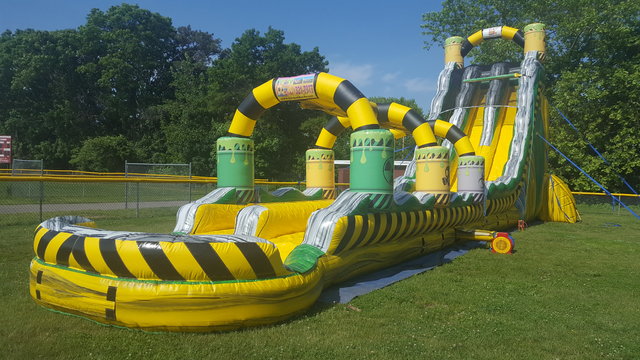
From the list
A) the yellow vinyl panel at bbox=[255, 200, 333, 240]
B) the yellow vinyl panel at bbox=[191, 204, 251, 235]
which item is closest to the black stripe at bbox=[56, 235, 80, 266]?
the yellow vinyl panel at bbox=[191, 204, 251, 235]

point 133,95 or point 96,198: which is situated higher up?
point 133,95

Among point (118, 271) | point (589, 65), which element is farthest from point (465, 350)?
point (589, 65)

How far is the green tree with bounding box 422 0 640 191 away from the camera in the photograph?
1689 centimetres

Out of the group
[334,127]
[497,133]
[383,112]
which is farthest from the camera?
[497,133]

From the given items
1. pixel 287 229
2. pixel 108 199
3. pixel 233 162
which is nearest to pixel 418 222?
pixel 287 229

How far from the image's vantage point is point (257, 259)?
11.5 ft

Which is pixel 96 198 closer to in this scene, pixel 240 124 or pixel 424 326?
pixel 240 124

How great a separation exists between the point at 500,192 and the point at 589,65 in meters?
12.4

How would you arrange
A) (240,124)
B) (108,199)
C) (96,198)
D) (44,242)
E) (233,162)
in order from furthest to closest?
(96,198)
(108,199)
(240,124)
(233,162)
(44,242)

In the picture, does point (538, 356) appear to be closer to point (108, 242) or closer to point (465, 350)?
point (465, 350)

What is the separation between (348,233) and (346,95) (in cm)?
167

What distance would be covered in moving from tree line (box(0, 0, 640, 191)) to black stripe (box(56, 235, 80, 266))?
18156 millimetres

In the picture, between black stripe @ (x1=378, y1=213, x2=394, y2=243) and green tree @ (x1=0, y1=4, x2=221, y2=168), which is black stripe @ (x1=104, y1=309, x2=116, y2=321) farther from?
green tree @ (x1=0, y1=4, x2=221, y2=168)

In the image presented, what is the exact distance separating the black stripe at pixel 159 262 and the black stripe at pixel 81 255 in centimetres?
48
